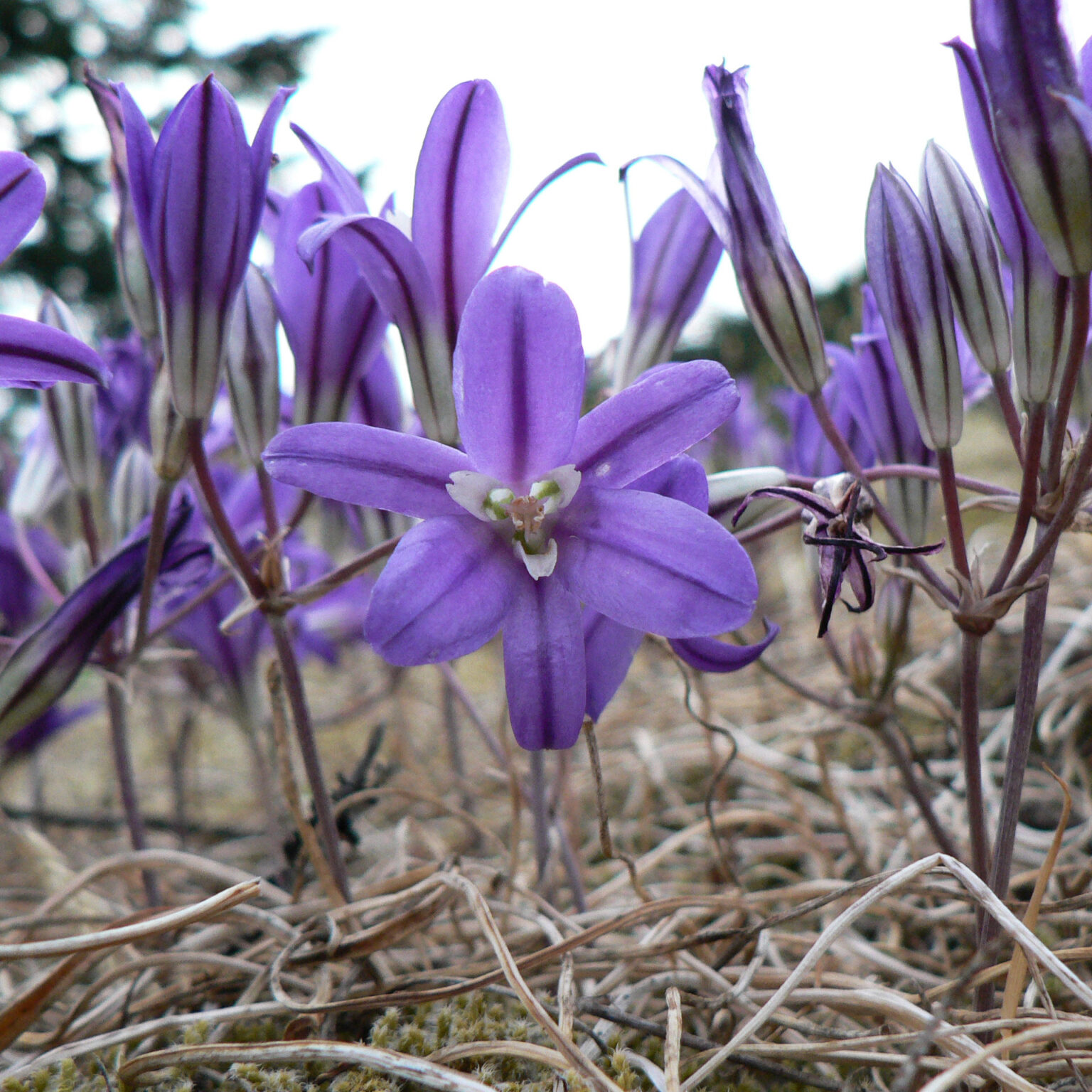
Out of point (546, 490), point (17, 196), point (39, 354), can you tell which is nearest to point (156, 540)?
point (39, 354)

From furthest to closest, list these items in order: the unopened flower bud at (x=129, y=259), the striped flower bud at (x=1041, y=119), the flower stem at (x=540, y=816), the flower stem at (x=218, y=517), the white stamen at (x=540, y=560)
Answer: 1. the flower stem at (x=540, y=816)
2. the unopened flower bud at (x=129, y=259)
3. the flower stem at (x=218, y=517)
4. the white stamen at (x=540, y=560)
5. the striped flower bud at (x=1041, y=119)

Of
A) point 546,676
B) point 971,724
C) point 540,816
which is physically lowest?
point 540,816

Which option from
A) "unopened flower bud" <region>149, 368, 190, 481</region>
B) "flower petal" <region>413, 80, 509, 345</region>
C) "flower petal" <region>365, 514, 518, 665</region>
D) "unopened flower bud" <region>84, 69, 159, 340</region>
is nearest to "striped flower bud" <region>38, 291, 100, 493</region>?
"unopened flower bud" <region>84, 69, 159, 340</region>

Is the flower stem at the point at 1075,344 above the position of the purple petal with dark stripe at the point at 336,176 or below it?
below

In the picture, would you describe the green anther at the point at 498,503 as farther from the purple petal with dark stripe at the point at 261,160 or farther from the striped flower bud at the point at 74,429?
the striped flower bud at the point at 74,429

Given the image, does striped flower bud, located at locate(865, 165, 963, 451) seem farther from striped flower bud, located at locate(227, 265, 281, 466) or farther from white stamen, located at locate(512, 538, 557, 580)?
striped flower bud, located at locate(227, 265, 281, 466)

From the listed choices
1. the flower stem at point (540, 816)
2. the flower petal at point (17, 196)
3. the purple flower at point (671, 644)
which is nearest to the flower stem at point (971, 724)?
the purple flower at point (671, 644)

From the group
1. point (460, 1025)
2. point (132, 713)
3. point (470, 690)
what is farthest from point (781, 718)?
point (132, 713)

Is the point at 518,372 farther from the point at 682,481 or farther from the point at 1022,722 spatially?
the point at 1022,722
